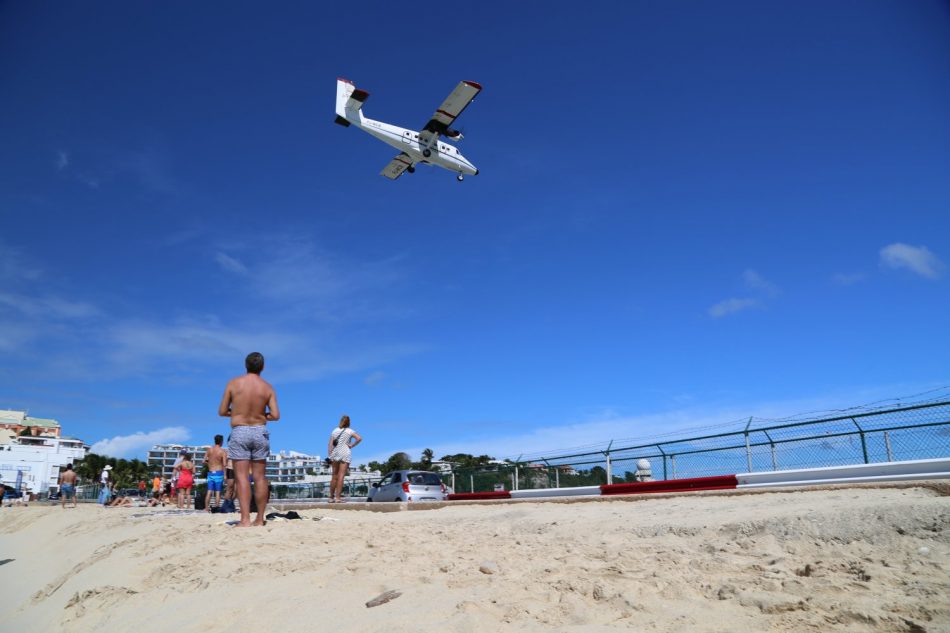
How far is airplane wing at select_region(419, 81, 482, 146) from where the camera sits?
1101 inches

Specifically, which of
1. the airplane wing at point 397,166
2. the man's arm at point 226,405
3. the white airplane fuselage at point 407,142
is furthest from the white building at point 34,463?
the man's arm at point 226,405

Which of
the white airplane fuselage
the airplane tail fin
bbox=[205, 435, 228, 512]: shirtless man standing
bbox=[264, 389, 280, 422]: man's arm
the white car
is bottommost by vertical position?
the white car

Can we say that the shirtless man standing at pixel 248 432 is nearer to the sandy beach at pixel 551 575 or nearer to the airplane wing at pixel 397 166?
the sandy beach at pixel 551 575

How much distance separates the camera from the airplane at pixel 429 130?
28234mm

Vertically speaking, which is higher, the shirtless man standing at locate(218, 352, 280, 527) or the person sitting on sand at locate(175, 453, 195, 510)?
the shirtless man standing at locate(218, 352, 280, 527)

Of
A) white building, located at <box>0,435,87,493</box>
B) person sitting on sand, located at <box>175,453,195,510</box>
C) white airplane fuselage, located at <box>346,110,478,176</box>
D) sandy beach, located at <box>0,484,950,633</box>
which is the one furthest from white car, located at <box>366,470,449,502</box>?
white building, located at <box>0,435,87,493</box>

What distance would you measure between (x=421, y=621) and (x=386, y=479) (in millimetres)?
15279

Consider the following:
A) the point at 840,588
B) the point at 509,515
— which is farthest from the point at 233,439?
the point at 840,588

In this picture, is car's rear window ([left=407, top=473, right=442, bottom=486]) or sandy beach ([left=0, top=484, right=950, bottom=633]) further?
car's rear window ([left=407, top=473, right=442, bottom=486])

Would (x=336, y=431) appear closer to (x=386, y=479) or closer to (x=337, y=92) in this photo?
(x=386, y=479)

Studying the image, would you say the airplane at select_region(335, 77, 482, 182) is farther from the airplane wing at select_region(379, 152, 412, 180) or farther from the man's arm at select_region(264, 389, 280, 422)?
the man's arm at select_region(264, 389, 280, 422)

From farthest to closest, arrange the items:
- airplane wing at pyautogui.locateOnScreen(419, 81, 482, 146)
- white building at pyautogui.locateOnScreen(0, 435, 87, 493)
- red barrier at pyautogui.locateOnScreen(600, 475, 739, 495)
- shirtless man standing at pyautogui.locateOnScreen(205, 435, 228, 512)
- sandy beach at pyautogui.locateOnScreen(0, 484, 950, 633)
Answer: white building at pyautogui.locateOnScreen(0, 435, 87, 493) < airplane wing at pyautogui.locateOnScreen(419, 81, 482, 146) < shirtless man standing at pyautogui.locateOnScreen(205, 435, 228, 512) < red barrier at pyautogui.locateOnScreen(600, 475, 739, 495) < sandy beach at pyautogui.locateOnScreen(0, 484, 950, 633)

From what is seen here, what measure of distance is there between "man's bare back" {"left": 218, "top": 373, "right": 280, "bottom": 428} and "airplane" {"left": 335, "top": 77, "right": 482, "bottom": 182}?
2449 centimetres

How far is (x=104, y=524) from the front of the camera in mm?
8344
